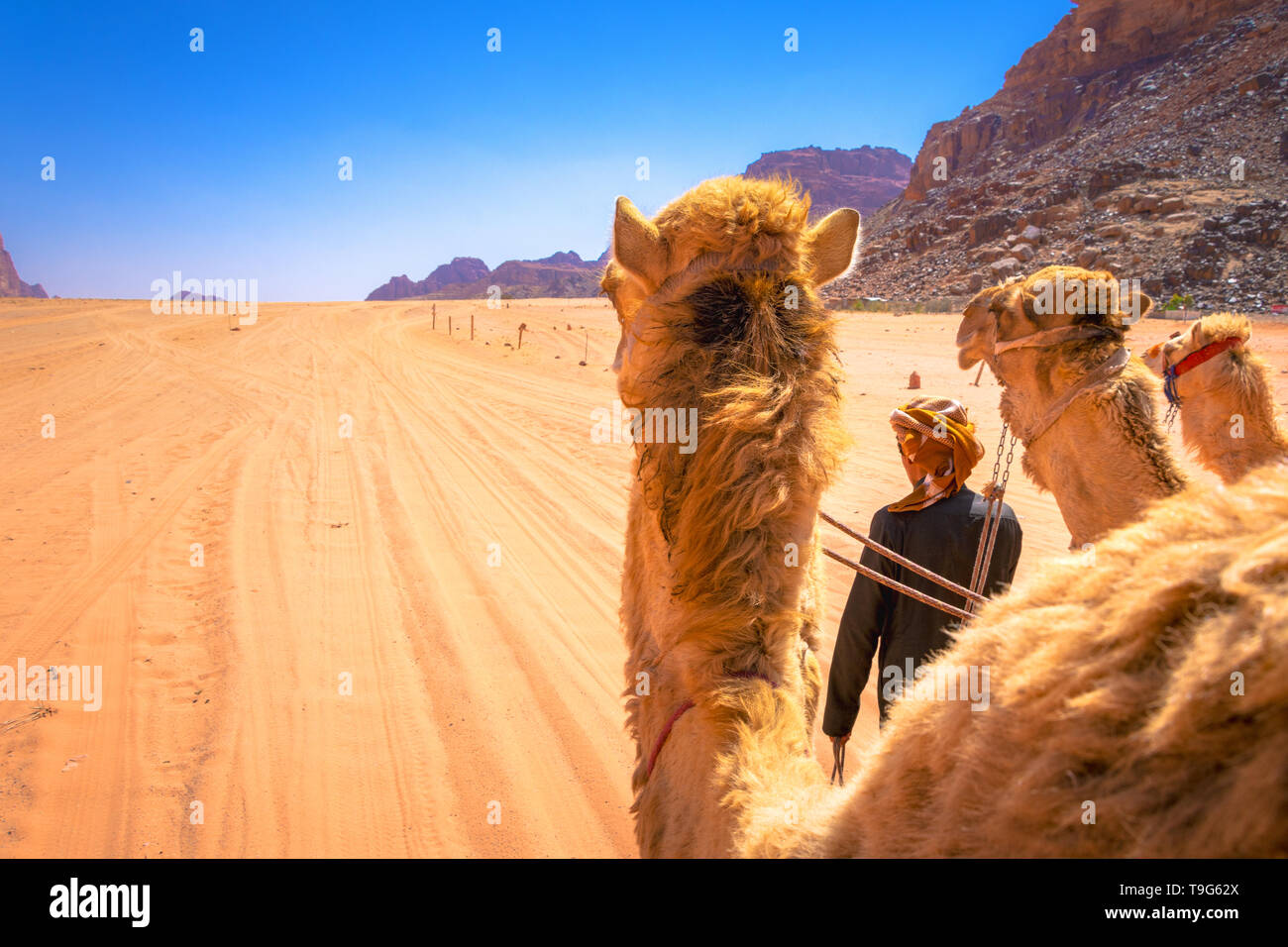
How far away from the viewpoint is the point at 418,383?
1906cm

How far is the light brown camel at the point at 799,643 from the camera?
0.63 metres

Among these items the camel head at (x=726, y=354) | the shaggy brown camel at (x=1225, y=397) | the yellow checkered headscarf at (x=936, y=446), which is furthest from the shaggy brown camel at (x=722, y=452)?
the shaggy brown camel at (x=1225, y=397)

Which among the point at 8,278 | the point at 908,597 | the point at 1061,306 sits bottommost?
the point at 908,597

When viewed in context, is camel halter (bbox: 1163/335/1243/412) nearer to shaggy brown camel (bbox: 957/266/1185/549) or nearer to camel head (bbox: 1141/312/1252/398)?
camel head (bbox: 1141/312/1252/398)

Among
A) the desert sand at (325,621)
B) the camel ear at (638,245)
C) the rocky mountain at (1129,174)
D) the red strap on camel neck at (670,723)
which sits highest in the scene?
the rocky mountain at (1129,174)

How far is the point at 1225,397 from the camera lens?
12.2 ft

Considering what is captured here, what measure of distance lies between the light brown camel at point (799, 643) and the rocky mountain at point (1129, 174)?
21.0 metres

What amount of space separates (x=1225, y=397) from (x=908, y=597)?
214 cm

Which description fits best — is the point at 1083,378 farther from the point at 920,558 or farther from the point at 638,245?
the point at 638,245

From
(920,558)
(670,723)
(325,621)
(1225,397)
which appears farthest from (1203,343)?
(325,621)

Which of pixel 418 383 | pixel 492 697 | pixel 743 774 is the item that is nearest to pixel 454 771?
pixel 492 697

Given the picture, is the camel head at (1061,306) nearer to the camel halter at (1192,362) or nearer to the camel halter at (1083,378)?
the camel halter at (1083,378)
